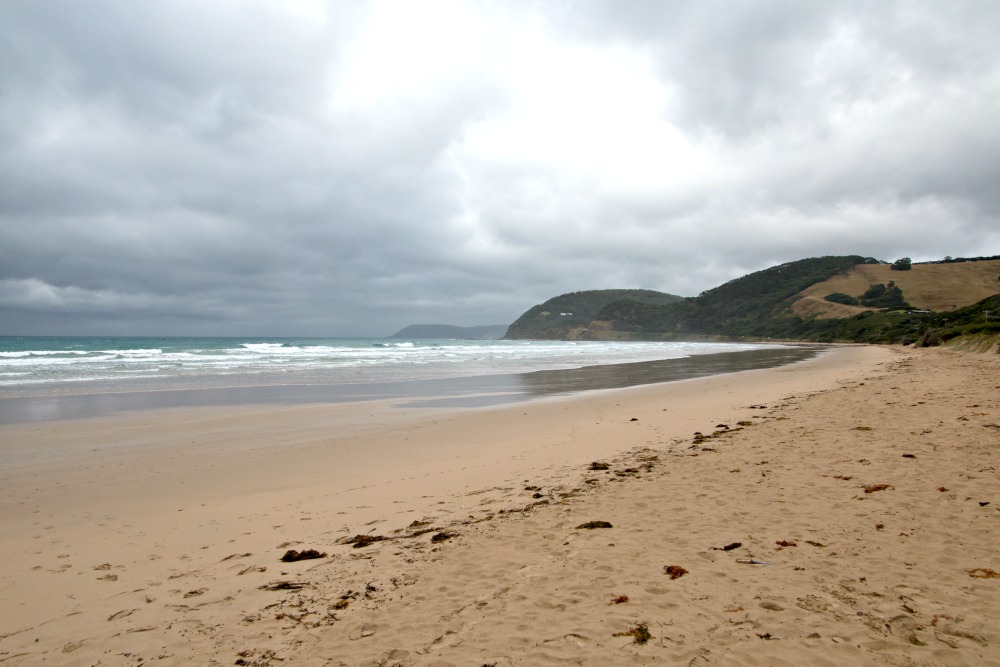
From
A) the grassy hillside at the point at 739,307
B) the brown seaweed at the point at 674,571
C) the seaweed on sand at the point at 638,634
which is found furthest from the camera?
the grassy hillside at the point at 739,307

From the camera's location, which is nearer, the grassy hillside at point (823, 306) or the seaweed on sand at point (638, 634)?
the seaweed on sand at point (638, 634)

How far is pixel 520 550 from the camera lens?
4.64 meters

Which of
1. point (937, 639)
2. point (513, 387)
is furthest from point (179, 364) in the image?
point (937, 639)

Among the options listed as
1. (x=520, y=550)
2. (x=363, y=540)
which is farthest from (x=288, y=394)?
(x=520, y=550)

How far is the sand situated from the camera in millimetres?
3221

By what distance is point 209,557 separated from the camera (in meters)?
4.85

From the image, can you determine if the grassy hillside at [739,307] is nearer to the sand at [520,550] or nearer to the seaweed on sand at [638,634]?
the sand at [520,550]

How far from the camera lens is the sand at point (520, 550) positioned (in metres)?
3.22

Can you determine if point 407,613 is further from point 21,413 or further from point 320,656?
point 21,413

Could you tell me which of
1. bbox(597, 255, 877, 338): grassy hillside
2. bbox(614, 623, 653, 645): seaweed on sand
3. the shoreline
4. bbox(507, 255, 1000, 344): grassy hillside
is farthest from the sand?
bbox(597, 255, 877, 338): grassy hillside

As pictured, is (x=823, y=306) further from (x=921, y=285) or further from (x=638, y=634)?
(x=638, y=634)

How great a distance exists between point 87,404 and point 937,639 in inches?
750

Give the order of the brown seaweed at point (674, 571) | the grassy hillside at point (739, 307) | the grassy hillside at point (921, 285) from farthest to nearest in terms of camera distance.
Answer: the grassy hillside at point (739, 307) → the grassy hillside at point (921, 285) → the brown seaweed at point (674, 571)

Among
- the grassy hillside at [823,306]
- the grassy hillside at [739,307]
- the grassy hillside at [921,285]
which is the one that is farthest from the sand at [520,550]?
the grassy hillside at [739,307]
